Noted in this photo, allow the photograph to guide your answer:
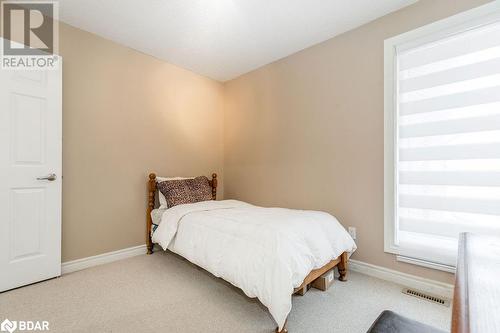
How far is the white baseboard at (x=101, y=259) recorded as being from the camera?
245 centimetres

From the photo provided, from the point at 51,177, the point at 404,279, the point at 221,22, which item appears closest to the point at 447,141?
the point at 404,279

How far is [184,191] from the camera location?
3.07 metres

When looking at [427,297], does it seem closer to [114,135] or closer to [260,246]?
[260,246]

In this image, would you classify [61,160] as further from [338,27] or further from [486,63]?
[486,63]

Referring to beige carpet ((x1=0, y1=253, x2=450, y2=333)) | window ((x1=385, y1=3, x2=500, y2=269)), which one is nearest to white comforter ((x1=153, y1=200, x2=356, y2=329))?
beige carpet ((x1=0, y1=253, x2=450, y2=333))

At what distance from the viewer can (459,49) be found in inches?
78.1

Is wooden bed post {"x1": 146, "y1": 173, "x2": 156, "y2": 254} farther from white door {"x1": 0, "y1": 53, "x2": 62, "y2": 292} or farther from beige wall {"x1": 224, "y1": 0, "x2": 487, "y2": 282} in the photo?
beige wall {"x1": 224, "y1": 0, "x2": 487, "y2": 282}

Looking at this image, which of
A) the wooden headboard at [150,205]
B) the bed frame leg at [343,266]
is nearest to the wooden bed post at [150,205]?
the wooden headboard at [150,205]

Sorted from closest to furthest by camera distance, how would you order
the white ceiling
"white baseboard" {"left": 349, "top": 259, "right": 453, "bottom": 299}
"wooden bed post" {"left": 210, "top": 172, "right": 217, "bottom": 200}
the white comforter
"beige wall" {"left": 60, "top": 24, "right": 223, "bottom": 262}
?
the white comforter → "white baseboard" {"left": 349, "top": 259, "right": 453, "bottom": 299} → the white ceiling → "beige wall" {"left": 60, "top": 24, "right": 223, "bottom": 262} → "wooden bed post" {"left": 210, "top": 172, "right": 217, "bottom": 200}

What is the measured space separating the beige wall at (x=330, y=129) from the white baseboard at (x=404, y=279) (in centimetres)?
5

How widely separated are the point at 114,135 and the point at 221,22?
5.98ft

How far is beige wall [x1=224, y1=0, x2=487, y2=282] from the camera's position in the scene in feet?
7.76

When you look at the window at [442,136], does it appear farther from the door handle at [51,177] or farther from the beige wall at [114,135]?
the door handle at [51,177]

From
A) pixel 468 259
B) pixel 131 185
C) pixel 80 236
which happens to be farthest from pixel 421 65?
pixel 80 236
